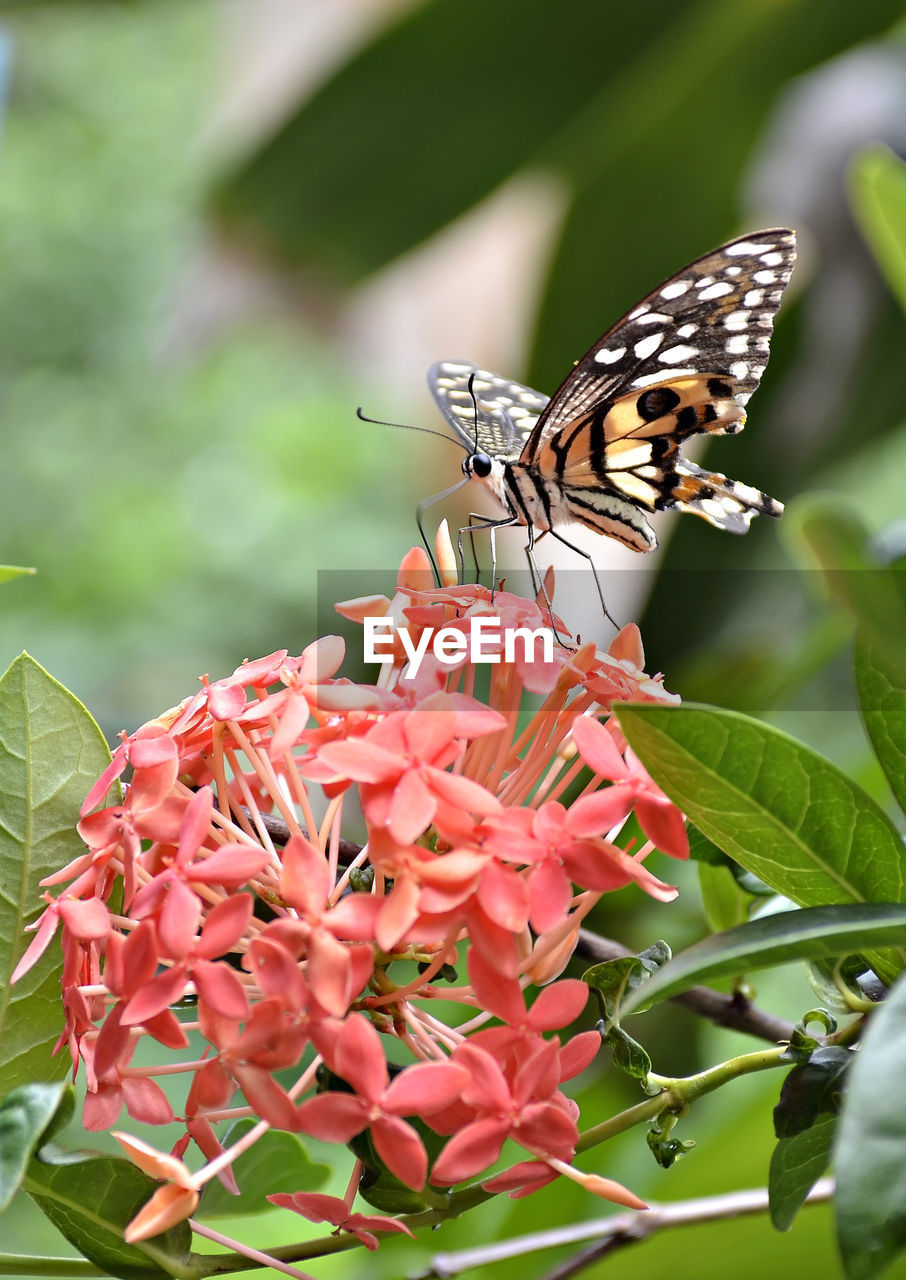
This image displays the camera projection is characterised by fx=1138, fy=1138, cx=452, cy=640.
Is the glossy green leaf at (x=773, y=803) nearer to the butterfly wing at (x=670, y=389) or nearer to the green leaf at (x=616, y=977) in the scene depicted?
the green leaf at (x=616, y=977)

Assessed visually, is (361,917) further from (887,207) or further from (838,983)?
(887,207)

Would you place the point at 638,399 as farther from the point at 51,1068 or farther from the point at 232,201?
the point at 232,201

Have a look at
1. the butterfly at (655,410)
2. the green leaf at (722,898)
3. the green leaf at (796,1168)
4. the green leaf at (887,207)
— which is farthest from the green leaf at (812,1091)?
the green leaf at (887,207)

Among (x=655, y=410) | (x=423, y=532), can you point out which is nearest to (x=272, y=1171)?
(x=423, y=532)

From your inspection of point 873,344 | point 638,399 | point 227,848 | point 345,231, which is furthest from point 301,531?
point 227,848

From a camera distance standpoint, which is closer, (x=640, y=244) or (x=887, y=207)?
(x=887, y=207)

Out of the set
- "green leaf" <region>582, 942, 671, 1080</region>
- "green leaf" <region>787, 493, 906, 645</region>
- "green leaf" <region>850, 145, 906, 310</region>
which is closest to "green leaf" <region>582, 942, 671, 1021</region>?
"green leaf" <region>582, 942, 671, 1080</region>

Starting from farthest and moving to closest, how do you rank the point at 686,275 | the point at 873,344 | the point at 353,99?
the point at 353,99 → the point at 873,344 → the point at 686,275
